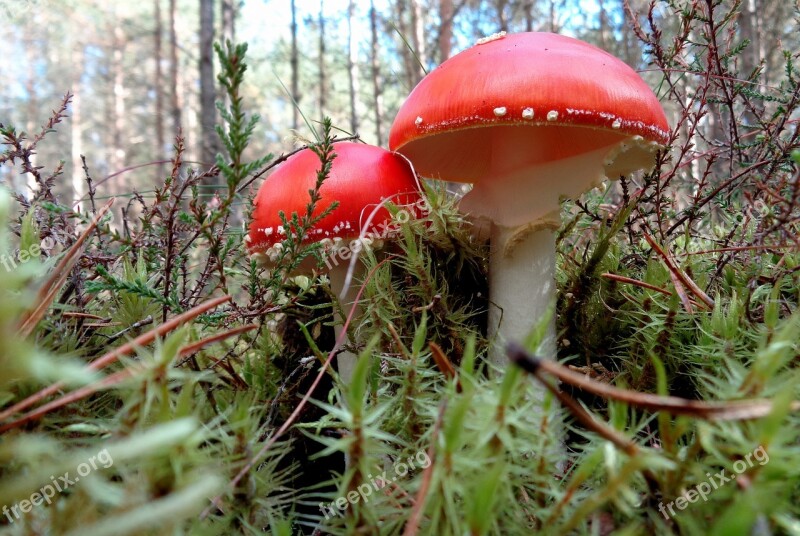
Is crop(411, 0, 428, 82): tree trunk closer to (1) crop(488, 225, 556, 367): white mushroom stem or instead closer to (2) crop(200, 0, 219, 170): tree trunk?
(2) crop(200, 0, 219, 170): tree trunk

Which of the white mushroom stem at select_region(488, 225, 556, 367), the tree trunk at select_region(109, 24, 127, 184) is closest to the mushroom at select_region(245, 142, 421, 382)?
the white mushroom stem at select_region(488, 225, 556, 367)

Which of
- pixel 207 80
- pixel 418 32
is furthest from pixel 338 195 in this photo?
pixel 418 32

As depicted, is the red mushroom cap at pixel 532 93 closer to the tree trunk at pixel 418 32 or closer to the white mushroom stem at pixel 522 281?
the white mushroom stem at pixel 522 281

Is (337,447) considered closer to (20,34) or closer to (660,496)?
(660,496)

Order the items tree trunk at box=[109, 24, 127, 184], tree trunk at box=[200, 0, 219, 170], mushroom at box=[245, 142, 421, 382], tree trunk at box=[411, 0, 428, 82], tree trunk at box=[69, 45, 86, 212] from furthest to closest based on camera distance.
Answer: tree trunk at box=[69, 45, 86, 212], tree trunk at box=[109, 24, 127, 184], tree trunk at box=[411, 0, 428, 82], tree trunk at box=[200, 0, 219, 170], mushroom at box=[245, 142, 421, 382]

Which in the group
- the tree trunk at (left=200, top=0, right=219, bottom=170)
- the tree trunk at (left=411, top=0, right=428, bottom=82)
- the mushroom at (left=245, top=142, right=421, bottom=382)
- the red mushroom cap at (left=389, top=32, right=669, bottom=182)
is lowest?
the mushroom at (left=245, top=142, right=421, bottom=382)

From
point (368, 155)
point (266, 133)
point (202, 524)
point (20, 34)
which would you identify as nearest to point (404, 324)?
point (368, 155)

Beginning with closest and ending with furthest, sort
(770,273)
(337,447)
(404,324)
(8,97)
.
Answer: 1. (337,447)
2. (770,273)
3. (404,324)
4. (8,97)
